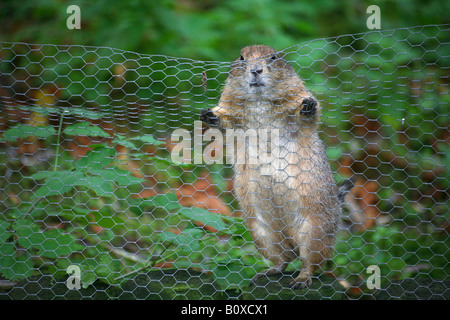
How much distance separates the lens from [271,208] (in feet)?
11.2

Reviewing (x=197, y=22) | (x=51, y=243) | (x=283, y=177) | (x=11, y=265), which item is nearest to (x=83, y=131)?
(x=51, y=243)

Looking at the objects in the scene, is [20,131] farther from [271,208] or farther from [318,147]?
[318,147]

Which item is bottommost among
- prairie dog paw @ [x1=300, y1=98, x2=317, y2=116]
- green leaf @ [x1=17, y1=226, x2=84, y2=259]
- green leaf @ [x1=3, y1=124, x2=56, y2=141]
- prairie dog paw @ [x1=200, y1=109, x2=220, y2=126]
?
green leaf @ [x1=17, y1=226, x2=84, y2=259]

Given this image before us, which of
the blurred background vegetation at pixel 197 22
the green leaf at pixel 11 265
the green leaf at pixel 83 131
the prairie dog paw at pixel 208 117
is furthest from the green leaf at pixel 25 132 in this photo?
the blurred background vegetation at pixel 197 22

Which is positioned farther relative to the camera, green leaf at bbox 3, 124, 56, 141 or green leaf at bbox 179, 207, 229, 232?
green leaf at bbox 3, 124, 56, 141

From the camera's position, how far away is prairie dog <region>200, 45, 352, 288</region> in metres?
3.33

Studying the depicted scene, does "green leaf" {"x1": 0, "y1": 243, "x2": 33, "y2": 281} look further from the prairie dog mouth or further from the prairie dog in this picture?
the prairie dog mouth

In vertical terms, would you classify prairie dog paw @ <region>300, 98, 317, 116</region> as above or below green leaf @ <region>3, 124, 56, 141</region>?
above

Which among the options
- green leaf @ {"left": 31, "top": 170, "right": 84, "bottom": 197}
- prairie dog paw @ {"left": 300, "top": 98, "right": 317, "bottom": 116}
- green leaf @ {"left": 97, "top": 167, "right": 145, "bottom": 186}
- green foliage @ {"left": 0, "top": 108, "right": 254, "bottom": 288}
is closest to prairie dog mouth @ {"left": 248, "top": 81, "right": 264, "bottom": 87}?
prairie dog paw @ {"left": 300, "top": 98, "right": 317, "bottom": 116}

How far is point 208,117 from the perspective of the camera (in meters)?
3.37

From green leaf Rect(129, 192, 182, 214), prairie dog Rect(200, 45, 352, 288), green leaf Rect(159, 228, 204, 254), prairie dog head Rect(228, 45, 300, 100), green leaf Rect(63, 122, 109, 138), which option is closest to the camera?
green leaf Rect(159, 228, 204, 254)

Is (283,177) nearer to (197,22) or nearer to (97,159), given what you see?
(97,159)

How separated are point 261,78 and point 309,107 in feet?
1.29

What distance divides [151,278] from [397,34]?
14.2 ft
